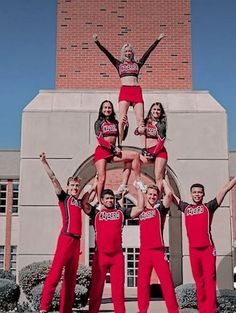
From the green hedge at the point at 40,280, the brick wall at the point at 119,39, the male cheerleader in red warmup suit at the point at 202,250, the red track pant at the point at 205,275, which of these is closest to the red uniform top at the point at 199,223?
the male cheerleader in red warmup suit at the point at 202,250

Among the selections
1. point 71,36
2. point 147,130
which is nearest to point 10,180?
point 71,36

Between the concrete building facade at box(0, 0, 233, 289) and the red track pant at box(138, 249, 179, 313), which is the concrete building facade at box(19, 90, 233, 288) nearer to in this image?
the concrete building facade at box(0, 0, 233, 289)

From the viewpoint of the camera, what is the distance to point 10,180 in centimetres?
3262

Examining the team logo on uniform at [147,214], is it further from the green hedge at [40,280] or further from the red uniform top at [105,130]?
the green hedge at [40,280]

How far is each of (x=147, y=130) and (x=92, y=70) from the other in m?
4.79

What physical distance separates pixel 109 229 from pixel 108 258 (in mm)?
403

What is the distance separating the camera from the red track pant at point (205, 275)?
295 inches

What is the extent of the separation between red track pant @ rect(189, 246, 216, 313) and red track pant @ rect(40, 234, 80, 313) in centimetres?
174

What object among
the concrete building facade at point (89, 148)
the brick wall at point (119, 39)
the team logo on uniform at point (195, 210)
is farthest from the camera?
the brick wall at point (119, 39)

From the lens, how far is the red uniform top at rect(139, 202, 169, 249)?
7.46 m

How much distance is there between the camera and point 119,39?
13188 mm

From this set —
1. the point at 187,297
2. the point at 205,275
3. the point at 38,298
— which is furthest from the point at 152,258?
the point at 38,298

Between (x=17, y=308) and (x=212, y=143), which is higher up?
(x=212, y=143)

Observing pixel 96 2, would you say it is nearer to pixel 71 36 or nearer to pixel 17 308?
pixel 71 36
